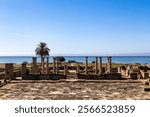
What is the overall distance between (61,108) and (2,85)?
10.5 meters

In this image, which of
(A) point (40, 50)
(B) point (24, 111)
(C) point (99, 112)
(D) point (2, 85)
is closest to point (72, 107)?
(C) point (99, 112)

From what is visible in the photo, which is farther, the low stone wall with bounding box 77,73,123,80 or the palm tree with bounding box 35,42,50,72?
the palm tree with bounding box 35,42,50,72

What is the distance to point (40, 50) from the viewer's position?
2036 inches

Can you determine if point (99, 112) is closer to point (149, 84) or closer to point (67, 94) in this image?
point (67, 94)

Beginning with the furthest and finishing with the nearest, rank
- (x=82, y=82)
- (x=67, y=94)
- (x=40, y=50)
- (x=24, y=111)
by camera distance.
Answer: (x=40, y=50) < (x=82, y=82) < (x=67, y=94) < (x=24, y=111)

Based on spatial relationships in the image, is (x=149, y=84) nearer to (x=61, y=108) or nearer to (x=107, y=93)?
(x=107, y=93)

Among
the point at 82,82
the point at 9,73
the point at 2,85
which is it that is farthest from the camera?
the point at 9,73

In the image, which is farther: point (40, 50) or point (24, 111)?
point (40, 50)

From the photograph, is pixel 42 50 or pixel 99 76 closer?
pixel 99 76

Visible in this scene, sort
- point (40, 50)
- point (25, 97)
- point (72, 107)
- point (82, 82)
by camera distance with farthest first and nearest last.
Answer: point (40, 50)
point (82, 82)
point (25, 97)
point (72, 107)

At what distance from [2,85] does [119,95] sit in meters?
9.54

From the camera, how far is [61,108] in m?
11.6

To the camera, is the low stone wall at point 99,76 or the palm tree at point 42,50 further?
the palm tree at point 42,50

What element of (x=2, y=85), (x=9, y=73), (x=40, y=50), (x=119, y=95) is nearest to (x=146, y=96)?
(x=119, y=95)
